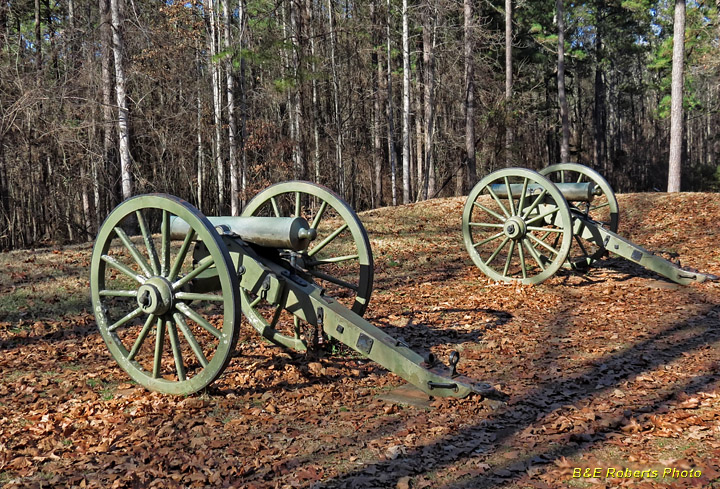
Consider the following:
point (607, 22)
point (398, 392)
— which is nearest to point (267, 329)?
point (398, 392)

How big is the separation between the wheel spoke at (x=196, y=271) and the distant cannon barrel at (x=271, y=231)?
0.61m

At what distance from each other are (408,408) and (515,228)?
4547 mm

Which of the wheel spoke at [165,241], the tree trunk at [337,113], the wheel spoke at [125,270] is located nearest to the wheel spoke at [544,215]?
the wheel spoke at [165,241]

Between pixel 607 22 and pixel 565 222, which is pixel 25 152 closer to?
pixel 565 222

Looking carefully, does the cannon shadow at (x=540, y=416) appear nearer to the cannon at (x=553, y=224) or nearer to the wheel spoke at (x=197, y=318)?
the wheel spoke at (x=197, y=318)

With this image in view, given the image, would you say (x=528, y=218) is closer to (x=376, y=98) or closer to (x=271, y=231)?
(x=271, y=231)

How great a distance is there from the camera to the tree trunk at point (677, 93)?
15.2 meters

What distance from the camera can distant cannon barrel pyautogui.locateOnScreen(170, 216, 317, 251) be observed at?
4727 mm

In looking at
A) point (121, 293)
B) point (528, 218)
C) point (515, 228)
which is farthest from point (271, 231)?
point (528, 218)

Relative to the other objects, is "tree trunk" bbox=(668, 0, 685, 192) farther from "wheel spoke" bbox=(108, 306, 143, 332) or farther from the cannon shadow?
"wheel spoke" bbox=(108, 306, 143, 332)

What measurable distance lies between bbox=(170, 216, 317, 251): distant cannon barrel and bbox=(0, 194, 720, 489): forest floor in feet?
3.63

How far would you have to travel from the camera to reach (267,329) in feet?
16.5

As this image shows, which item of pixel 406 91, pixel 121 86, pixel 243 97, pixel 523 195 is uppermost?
pixel 406 91

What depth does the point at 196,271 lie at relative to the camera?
4.25 m
